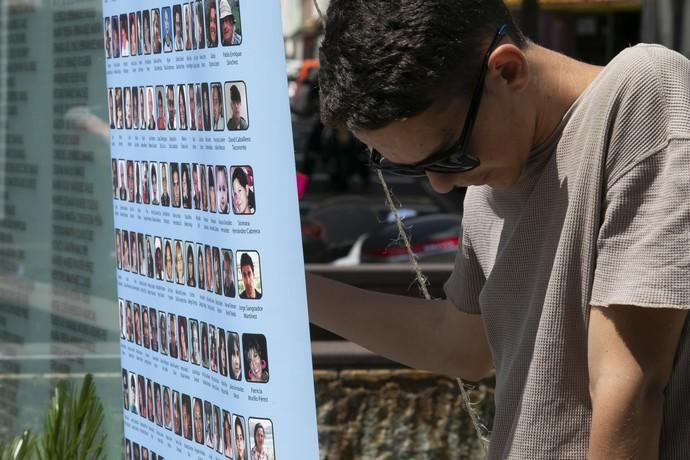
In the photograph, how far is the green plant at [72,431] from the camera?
7.20ft

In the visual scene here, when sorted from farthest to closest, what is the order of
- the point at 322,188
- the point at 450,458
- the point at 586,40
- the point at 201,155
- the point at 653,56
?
the point at 586,40 < the point at 322,188 < the point at 450,458 < the point at 201,155 < the point at 653,56

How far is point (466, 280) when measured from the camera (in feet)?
5.88

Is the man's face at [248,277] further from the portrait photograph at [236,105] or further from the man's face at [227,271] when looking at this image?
the portrait photograph at [236,105]

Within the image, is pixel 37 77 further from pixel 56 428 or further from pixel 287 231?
pixel 287 231

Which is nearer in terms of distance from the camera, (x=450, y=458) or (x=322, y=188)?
(x=450, y=458)

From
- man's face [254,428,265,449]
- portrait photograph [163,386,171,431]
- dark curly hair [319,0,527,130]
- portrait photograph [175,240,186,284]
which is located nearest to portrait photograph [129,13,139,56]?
portrait photograph [175,240,186,284]

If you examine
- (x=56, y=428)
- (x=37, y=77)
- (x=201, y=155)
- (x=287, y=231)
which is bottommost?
(x=56, y=428)

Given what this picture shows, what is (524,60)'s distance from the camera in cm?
139

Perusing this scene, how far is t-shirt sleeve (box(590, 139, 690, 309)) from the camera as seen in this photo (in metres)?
1.29

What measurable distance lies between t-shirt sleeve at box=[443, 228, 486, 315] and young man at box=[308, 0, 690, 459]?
Answer: 205 mm

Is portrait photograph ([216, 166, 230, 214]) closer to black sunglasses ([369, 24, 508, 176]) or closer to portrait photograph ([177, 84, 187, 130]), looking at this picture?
portrait photograph ([177, 84, 187, 130])

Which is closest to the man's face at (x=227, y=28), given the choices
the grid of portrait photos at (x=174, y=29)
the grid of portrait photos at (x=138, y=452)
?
the grid of portrait photos at (x=174, y=29)

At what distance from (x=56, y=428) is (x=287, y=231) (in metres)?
1.02

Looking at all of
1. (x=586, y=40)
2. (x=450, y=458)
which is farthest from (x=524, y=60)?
(x=586, y=40)
